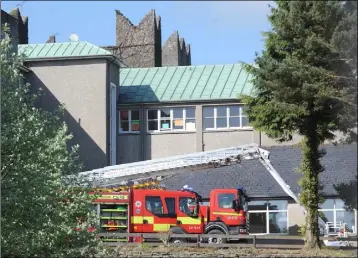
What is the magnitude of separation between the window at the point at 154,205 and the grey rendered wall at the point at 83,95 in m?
10.6

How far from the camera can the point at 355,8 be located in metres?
9.79

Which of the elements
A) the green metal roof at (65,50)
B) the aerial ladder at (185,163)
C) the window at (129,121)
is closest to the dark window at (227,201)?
the aerial ladder at (185,163)

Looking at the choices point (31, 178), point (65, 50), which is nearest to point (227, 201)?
point (65, 50)

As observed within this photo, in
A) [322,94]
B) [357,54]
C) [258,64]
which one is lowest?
[357,54]

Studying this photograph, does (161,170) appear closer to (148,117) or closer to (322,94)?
(148,117)

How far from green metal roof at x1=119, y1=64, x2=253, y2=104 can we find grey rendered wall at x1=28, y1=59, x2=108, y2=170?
12.3 ft

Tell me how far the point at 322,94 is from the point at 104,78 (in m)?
24.7

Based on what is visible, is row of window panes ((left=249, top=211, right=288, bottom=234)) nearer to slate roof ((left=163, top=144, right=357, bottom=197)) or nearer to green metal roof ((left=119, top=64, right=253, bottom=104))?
slate roof ((left=163, top=144, right=357, bottom=197))

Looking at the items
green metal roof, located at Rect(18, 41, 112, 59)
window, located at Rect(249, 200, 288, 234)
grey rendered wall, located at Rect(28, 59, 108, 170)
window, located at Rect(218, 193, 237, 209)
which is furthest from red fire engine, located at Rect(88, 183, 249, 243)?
green metal roof, located at Rect(18, 41, 112, 59)

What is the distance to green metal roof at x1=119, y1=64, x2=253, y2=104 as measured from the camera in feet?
157

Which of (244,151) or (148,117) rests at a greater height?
(148,117)

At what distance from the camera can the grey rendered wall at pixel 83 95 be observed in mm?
42969

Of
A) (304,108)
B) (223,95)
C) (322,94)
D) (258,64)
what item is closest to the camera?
(322,94)

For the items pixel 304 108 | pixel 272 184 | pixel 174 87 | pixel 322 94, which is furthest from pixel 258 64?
pixel 174 87
